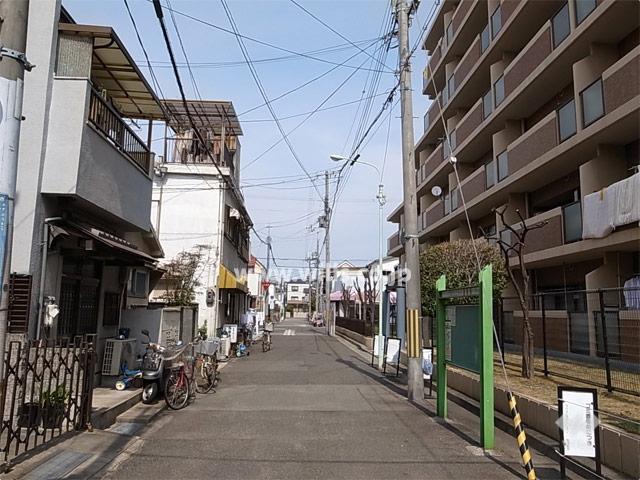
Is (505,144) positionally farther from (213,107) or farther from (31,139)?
(31,139)

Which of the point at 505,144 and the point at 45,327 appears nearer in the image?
the point at 45,327

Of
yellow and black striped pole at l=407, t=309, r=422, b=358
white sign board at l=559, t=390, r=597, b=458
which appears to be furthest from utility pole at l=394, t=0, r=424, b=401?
white sign board at l=559, t=390, r=597, b=458

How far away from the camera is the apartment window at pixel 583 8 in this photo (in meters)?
14.2

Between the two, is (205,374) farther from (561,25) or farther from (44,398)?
(561,25)

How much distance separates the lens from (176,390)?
31.8 ft

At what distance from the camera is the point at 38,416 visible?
612 centimetres

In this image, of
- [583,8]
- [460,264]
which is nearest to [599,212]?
[460,264]

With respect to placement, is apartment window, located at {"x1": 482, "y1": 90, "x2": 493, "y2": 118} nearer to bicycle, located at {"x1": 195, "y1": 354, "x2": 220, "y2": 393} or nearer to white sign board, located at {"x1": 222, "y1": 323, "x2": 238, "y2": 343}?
white sign board, located at {"x1": 222, "y1": 323, "x2": 238, "y2": 343}

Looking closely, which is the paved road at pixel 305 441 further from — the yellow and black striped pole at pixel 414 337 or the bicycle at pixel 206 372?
the yellow and black striped pole at pixel 414 337

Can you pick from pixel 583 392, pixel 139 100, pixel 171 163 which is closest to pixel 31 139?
pixel 139 100

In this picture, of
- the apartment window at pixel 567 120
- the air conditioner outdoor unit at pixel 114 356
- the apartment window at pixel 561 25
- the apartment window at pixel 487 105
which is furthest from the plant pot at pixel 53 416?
the apartment window at pixel 487 105

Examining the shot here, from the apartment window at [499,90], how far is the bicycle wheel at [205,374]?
15317 millimetres

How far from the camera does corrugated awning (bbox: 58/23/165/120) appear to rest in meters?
8.63

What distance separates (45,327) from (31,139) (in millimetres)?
2916
